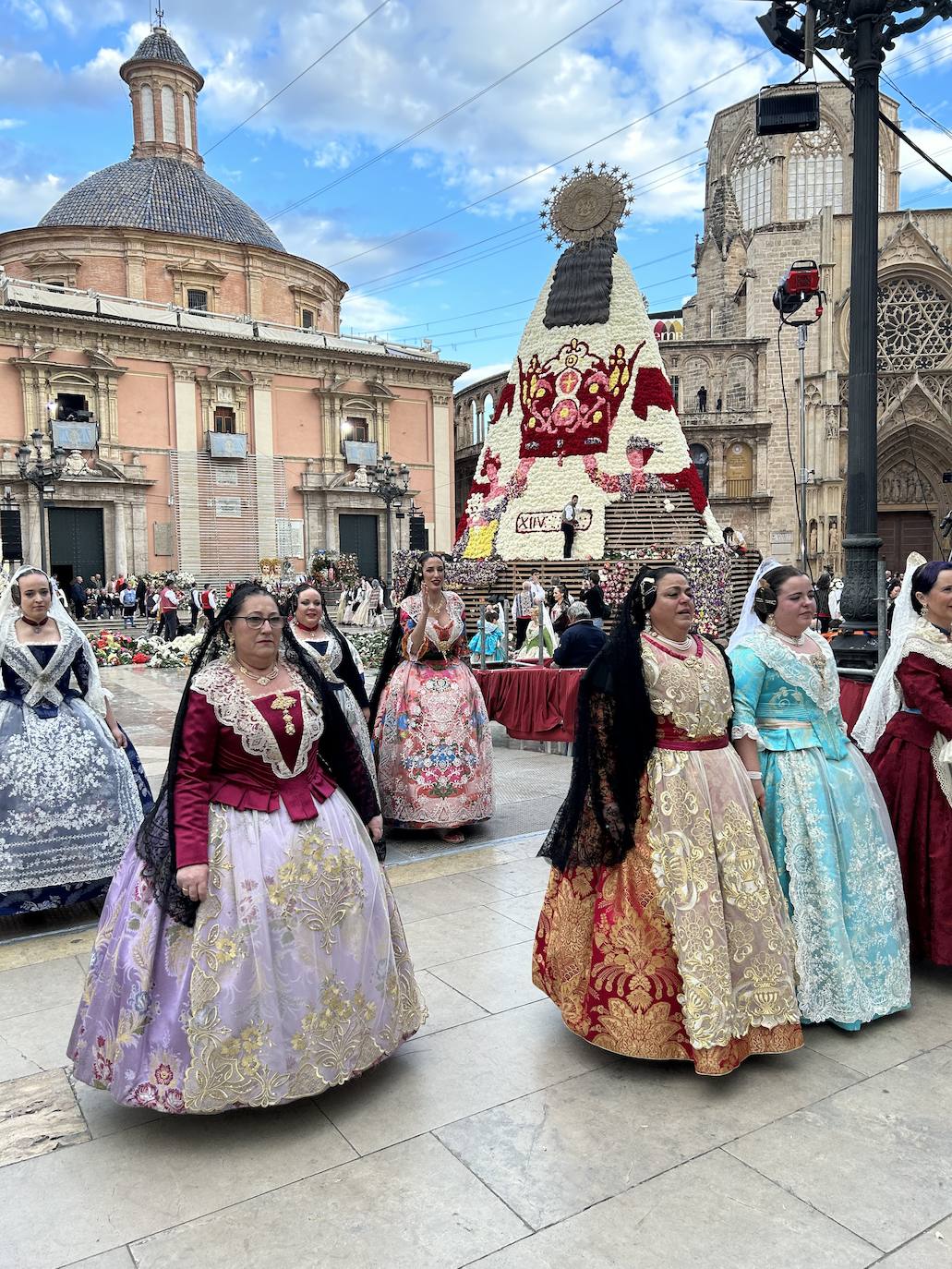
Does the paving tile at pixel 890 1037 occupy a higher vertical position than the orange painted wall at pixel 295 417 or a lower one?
lower

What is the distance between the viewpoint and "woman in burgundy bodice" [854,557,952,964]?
11.8 feet

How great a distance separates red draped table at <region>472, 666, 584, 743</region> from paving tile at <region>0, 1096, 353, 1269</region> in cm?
567

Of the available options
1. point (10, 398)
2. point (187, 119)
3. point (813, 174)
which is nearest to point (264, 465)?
point (10, 398)

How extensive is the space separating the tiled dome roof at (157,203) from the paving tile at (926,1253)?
35842 millimetres

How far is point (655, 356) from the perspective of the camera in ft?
44.5

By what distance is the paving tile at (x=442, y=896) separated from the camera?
450 centimetres

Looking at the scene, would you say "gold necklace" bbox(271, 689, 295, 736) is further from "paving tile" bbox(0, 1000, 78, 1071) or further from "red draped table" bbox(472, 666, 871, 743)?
"red draped table" bbox(472, 666, 871, 743)

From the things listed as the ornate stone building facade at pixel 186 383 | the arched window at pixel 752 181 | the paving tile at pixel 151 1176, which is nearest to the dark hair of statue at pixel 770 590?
the paving tile at pixel 151 1176

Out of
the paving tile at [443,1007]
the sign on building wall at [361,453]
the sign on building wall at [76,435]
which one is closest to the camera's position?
the paving tile at [443,1007]

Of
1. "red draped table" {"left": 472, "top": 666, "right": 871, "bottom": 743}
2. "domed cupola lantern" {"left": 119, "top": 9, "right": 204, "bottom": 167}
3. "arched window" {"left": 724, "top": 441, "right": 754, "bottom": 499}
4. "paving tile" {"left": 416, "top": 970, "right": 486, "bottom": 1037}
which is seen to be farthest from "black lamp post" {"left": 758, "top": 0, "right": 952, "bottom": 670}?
"domed cupola lantern" {"left": 119, "top": 9, "right": 204, "bottom": 167}

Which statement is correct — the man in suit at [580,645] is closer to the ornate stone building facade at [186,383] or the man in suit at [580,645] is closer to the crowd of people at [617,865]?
the crowd of people at [617,865]

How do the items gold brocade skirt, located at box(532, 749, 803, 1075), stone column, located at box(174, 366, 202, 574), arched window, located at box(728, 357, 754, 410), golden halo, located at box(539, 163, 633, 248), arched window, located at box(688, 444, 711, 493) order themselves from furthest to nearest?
1. arched window, located at box(688, 444, 711, 493)
2. arched window, located at box(728, 357, 754, 410)
3. stone column, located at box(174, 366, 202, 574)
4. golden halo, located at box(539, 163, 633, 248)
5. gold brocade skirt, located at box(532, 749, 803, 1075)

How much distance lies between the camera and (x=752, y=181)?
35.2 metres

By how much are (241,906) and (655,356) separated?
12.4 m
